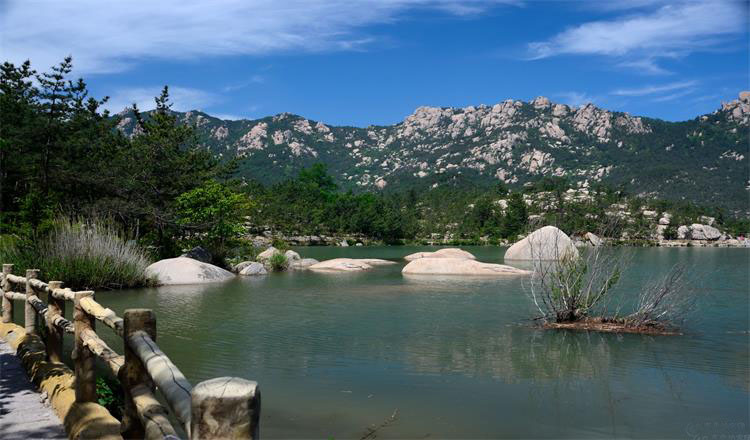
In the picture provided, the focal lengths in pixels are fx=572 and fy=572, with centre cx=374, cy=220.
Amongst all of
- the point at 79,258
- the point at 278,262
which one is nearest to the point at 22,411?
the point at 79,258

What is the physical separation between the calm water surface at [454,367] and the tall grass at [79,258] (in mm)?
1115

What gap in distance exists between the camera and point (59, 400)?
547 centimetres

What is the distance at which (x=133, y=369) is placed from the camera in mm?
4203

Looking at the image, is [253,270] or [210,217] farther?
[210,217]

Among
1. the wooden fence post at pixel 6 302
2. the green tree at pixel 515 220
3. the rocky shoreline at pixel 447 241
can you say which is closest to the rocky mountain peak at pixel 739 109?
the rocky shoreline at pixel 447 241

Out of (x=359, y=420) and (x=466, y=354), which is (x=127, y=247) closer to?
(x=466, y=354)

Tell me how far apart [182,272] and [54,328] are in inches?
532

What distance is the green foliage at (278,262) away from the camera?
2694cm

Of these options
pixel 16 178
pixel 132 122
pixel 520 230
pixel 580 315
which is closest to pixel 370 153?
pixel 132 122

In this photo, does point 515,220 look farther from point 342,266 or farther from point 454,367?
point 454,367

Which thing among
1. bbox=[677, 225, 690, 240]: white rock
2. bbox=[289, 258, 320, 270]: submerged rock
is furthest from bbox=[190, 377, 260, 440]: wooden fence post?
bbox=[677, 225, 690, 240]: white rock

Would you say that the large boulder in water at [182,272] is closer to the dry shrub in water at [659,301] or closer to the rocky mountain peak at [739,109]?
the dry shrub in water at [659,301]

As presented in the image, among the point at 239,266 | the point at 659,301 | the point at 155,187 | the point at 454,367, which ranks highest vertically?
the point at 155,187

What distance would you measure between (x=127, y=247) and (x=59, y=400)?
13.7 meters
